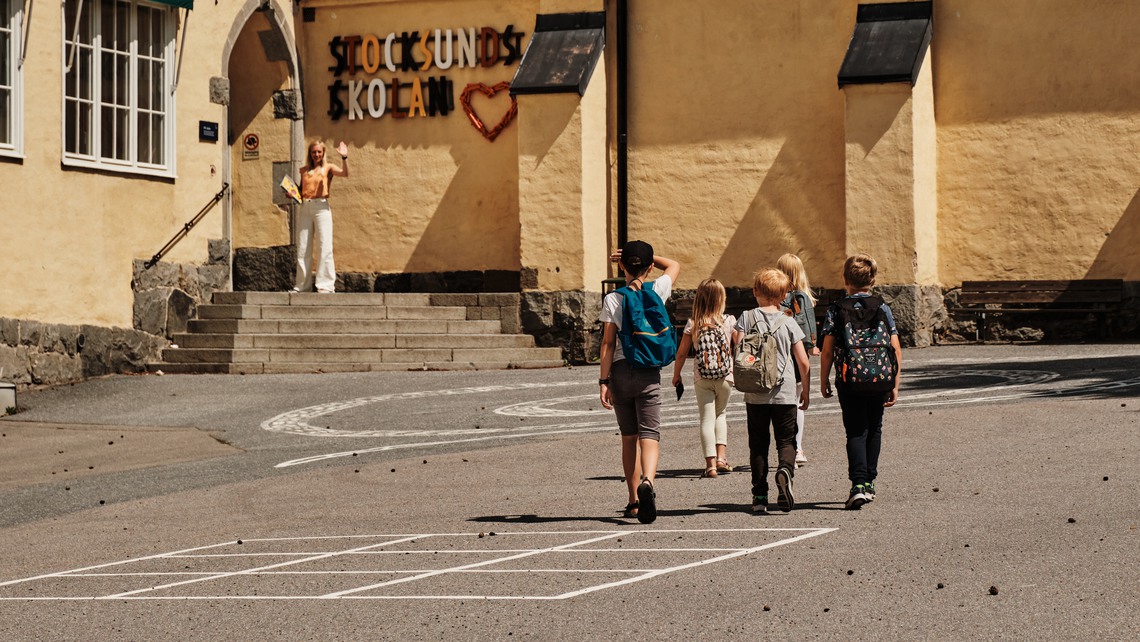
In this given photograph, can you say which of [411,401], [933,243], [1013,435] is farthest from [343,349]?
[1013,435]

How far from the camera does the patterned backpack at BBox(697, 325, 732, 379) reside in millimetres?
10781

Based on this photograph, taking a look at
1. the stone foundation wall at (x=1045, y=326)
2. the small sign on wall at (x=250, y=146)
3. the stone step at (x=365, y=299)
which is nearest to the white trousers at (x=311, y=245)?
the stone step at (x=365, y=299)

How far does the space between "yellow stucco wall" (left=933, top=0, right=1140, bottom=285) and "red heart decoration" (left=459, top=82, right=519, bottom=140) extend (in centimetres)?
572

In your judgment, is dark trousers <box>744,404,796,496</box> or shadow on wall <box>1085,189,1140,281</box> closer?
dark trousers <box>744,404,796,496</box>

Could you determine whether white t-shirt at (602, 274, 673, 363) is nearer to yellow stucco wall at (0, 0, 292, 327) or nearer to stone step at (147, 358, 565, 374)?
stone step at (147, 358, 565, 374)

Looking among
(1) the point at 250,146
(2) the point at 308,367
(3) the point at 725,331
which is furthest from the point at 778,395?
A: (1) the point at 250,146

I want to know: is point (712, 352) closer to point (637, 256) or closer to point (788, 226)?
point (637, 256)

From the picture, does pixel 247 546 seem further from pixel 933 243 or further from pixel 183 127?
pixel 933 243

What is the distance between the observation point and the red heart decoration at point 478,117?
2294 centimetres

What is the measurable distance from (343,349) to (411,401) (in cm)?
332

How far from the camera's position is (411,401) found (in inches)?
642

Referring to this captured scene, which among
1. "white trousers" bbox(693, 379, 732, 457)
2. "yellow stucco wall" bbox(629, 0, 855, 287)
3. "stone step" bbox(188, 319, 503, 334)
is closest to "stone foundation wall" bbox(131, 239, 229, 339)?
"stone step" bbox(188, 319, 503, 334)

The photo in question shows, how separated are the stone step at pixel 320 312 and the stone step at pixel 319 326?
0.15m

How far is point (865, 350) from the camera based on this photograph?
9.25m
